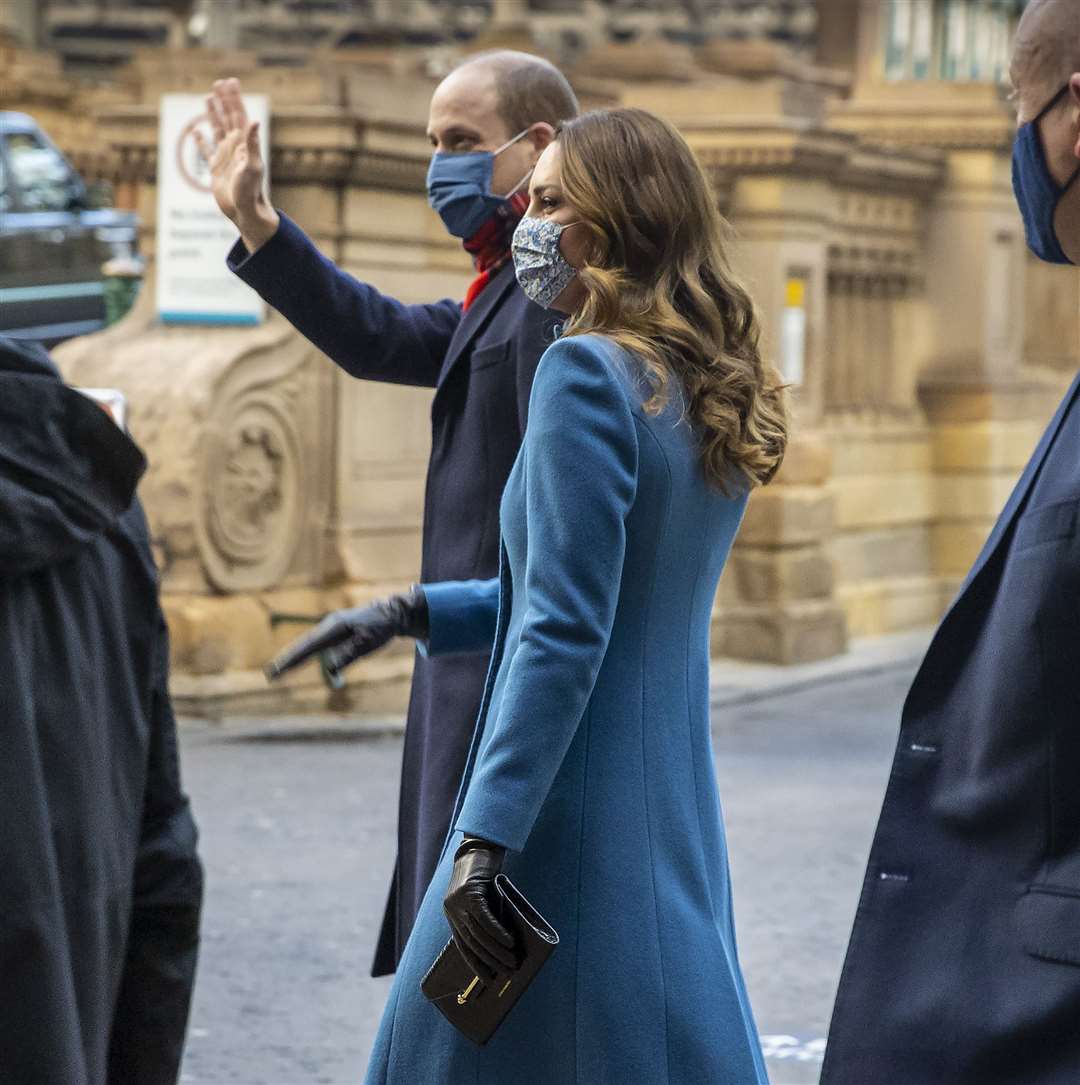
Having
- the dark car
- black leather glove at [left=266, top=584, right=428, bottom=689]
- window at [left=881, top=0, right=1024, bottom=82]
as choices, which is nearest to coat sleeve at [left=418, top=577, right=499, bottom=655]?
black leather glove at [left=266, top=584, right=428, bottom=689]

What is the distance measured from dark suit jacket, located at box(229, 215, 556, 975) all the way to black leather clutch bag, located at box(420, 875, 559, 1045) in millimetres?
Answer: 938

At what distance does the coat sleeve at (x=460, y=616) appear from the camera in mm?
3799

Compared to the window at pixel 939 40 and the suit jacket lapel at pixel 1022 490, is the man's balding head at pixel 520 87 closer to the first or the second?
the suit jacket lapel at pixel 1022 490

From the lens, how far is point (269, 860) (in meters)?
7.94

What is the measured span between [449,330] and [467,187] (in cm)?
36

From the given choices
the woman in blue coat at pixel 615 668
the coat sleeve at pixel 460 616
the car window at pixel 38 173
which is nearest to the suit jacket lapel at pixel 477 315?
the coat sleeve at pixel 460 616

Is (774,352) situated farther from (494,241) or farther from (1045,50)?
(1045,50)

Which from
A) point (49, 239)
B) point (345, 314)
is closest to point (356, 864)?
point (345, 314)

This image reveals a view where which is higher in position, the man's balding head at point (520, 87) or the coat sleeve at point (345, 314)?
the man's balding head at point (520, 87)

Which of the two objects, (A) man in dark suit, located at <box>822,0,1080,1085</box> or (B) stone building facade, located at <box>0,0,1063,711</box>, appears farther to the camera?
(B) stone building facade, located at <box>0,0,1063,711</box>

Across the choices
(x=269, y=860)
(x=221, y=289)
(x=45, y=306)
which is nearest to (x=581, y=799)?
(x=269, y=860)

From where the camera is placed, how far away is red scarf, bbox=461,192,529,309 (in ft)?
14.5

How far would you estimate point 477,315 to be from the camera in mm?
4328

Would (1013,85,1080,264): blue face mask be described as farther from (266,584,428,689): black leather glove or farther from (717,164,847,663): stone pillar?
(717,164,847,663): stone pillar
